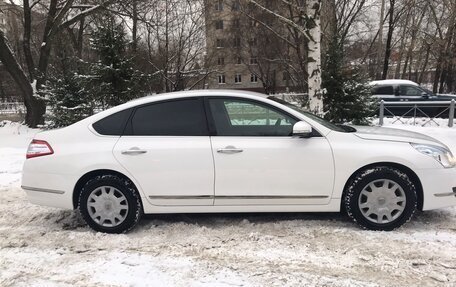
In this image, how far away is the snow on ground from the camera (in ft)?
11.4

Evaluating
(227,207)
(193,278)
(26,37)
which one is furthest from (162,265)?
(26,37)

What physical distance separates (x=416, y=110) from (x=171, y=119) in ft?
44.7

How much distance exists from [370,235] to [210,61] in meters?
26.3

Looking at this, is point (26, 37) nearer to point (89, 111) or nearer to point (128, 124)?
point (89, 111)

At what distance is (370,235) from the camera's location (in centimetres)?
429

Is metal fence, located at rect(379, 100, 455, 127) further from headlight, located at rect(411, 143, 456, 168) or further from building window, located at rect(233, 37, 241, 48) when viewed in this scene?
building window, located at rect(233, 37, 241, 48)

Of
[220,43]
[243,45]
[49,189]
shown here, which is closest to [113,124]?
[49,189]

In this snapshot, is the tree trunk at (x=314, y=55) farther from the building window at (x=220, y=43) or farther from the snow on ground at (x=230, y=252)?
the building window at (x=220, y=43)

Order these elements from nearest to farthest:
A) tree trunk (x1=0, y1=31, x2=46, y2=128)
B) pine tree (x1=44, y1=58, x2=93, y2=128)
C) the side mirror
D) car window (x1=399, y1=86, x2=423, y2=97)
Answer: the side mirror, pine tree (x1=44, y1=58, x2=93, y2=128), tree trunk (x1=0, y1=31, x2=46, y2=128), car window (x1=399, y1=86, x2=423, y2=97)

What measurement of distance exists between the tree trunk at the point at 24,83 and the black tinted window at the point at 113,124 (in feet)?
44.0

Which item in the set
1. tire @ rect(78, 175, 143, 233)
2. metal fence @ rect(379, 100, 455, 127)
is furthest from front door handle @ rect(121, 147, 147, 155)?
metal fence @ rect(379, 100, 455, 127)

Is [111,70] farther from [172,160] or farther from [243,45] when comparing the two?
[243,45]

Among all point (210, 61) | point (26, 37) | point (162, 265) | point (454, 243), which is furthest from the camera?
point (210, 61)

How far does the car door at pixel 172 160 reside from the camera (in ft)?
14.5
